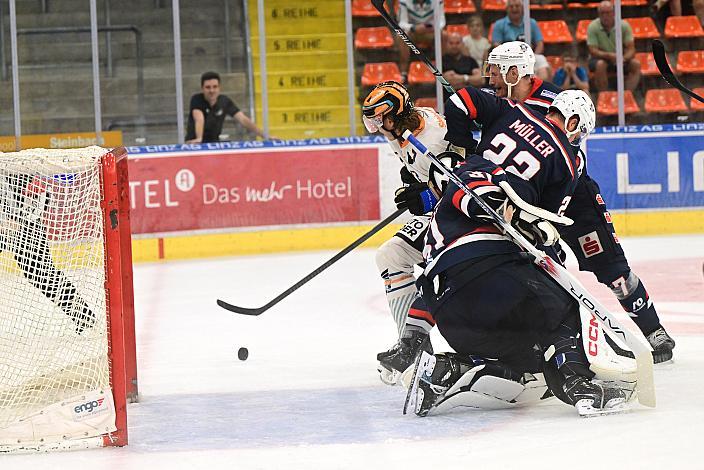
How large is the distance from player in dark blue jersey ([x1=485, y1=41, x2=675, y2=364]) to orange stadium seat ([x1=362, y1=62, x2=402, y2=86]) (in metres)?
4.32

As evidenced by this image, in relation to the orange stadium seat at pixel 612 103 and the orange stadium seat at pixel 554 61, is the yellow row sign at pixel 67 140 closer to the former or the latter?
the orange stadium seat at pixel 554 61

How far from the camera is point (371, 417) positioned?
3498 millimetres

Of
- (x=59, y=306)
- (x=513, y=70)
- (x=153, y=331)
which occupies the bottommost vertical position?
(x=153, y=331)

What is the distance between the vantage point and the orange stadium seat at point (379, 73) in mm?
8562

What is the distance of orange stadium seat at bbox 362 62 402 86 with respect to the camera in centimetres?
856

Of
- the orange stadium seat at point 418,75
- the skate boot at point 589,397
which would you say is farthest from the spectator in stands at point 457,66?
the skate boot at point 589,397

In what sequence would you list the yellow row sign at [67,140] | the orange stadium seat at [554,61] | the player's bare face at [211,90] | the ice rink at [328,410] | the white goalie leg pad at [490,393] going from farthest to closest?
the orange stadium seat at [554,61]
the player's bare face at [211,90]
the yellow row sign at [67,140]
the white goalie leg pad at [490,393]
the ice rink at [328,410]

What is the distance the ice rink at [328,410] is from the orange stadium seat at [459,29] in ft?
9.55

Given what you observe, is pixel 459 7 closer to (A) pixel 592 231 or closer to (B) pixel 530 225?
(A) pixel 592 231

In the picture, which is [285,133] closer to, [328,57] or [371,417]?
[328,57]

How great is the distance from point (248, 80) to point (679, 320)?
4.19 meters

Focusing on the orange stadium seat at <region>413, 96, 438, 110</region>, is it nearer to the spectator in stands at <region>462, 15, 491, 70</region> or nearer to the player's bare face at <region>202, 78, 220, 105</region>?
the spectator in stands at <region>462, 15, 491, 70</region>

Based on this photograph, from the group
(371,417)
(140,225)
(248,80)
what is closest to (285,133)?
(248,80)

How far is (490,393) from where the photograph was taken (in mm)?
3463
